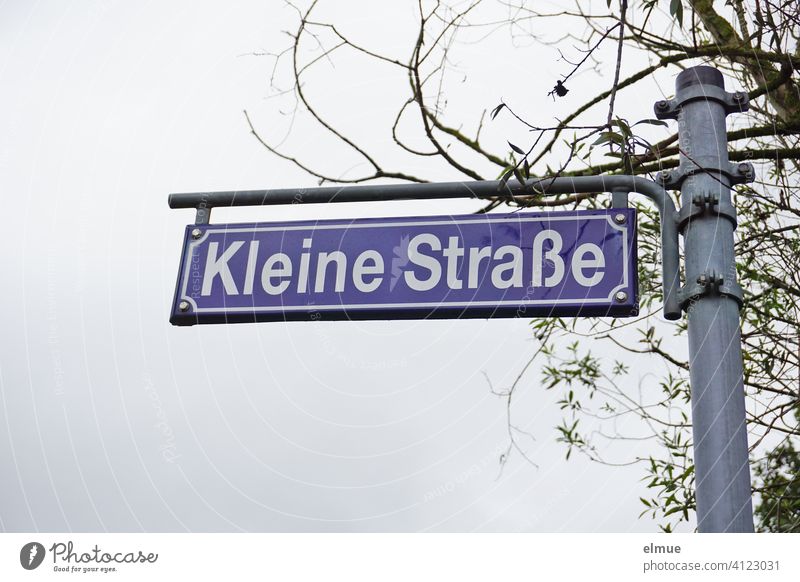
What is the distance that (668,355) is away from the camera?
176 inches

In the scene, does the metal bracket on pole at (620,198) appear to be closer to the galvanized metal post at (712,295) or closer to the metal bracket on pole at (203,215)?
the galvanized metal post at (712,295)

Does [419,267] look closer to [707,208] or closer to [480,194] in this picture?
[480,194]

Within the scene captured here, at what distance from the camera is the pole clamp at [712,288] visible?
2.08 metres

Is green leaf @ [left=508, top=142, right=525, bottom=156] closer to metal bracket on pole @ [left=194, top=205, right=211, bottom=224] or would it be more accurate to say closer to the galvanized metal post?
the galvanized metal post

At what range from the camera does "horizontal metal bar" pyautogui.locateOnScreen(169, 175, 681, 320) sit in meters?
2.19

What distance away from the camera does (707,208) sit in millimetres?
2186

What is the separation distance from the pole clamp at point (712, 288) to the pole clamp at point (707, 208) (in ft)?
0.52

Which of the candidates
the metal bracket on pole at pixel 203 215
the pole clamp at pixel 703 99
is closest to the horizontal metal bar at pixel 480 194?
the metal bracket on pole at pixel 203 215

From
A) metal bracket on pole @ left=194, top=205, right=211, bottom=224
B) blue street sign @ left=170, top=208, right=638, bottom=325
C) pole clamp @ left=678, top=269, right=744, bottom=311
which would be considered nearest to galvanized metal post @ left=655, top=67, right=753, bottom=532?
pole clamp @ left=678, top=269, right=744, bottom=311

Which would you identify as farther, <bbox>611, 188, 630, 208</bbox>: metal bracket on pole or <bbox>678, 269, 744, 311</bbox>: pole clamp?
<bbox>611, 188, 630, 208</bbox>: metal bracket on pole

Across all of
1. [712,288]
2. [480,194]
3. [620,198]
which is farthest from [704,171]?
[480,194]

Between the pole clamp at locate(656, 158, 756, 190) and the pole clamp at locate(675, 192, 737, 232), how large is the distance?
7 centimetres

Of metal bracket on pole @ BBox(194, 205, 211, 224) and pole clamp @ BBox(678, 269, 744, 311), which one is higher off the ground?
metal bracket on pole @ BBox(194, 205, 211, 224)
